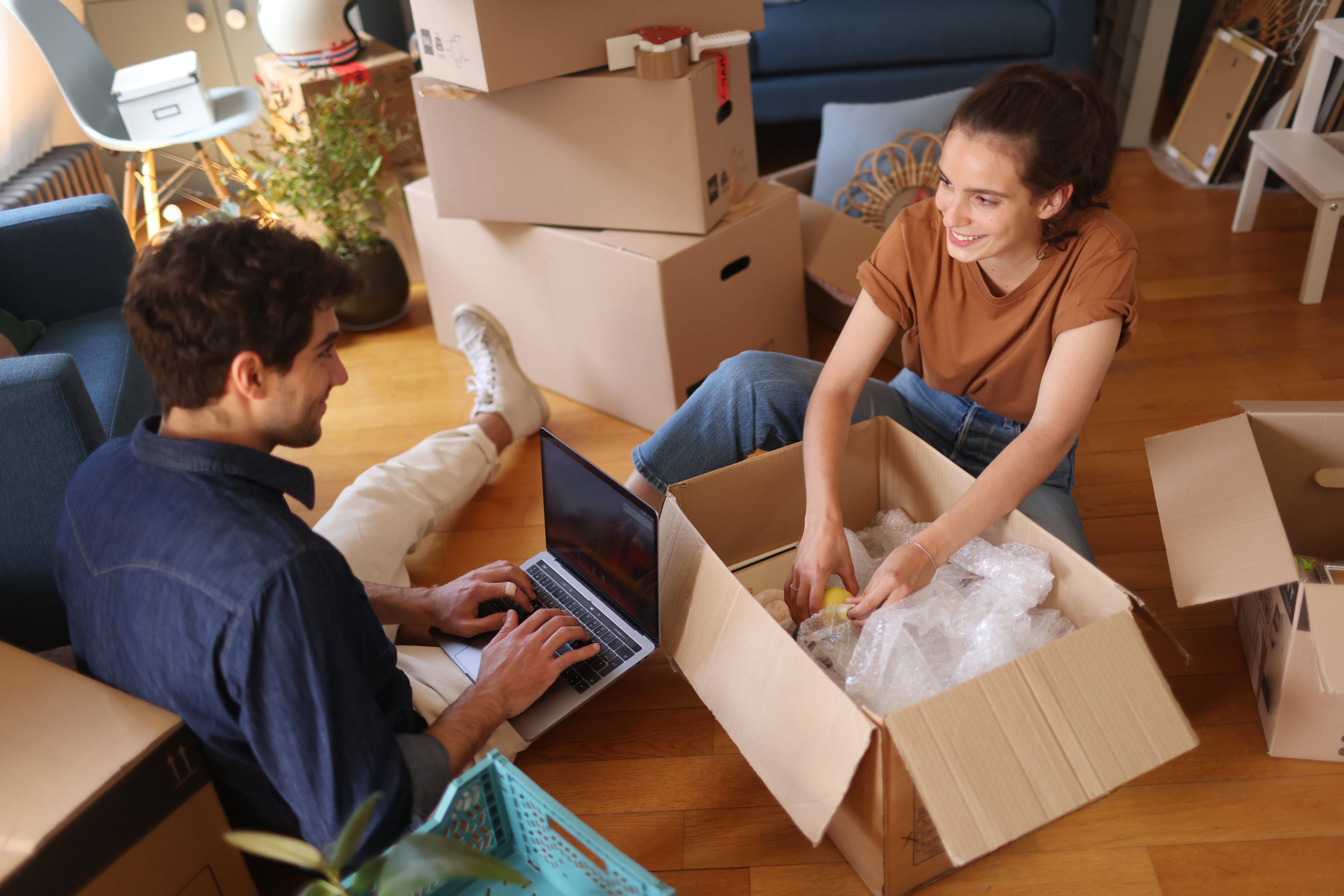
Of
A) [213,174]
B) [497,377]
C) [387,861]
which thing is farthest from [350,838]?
[213,174]

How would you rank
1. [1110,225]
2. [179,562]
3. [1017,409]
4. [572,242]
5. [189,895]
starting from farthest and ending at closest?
[572,242]
[1017,409]
[1110,225]
[189,895]
[179,562]

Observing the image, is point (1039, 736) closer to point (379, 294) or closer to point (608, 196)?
point (608, 196)

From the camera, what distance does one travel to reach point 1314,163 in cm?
233

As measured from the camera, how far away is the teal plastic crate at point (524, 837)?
0.95 meters

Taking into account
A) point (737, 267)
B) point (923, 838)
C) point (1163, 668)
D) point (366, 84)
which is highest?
point (366, 84)

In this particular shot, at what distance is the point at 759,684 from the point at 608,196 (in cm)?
122

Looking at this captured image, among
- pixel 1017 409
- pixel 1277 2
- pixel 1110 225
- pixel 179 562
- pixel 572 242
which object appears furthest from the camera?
pixel 1277 2

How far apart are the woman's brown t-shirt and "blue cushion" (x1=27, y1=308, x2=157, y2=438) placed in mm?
1329

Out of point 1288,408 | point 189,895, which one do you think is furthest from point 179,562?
point 1288,408

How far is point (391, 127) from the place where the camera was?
2873 millimetres

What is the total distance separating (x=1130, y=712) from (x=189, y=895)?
1042 millimetres

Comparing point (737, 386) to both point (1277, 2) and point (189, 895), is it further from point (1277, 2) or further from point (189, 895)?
point (1277, 2)

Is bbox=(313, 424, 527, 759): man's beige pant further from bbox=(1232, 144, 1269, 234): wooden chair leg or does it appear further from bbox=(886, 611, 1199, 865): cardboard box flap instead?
bbox=(1232, 144, 1269, 234): wooden chair leg

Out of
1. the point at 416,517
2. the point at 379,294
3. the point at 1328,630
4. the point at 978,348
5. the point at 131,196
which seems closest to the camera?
the point at 1328,630
